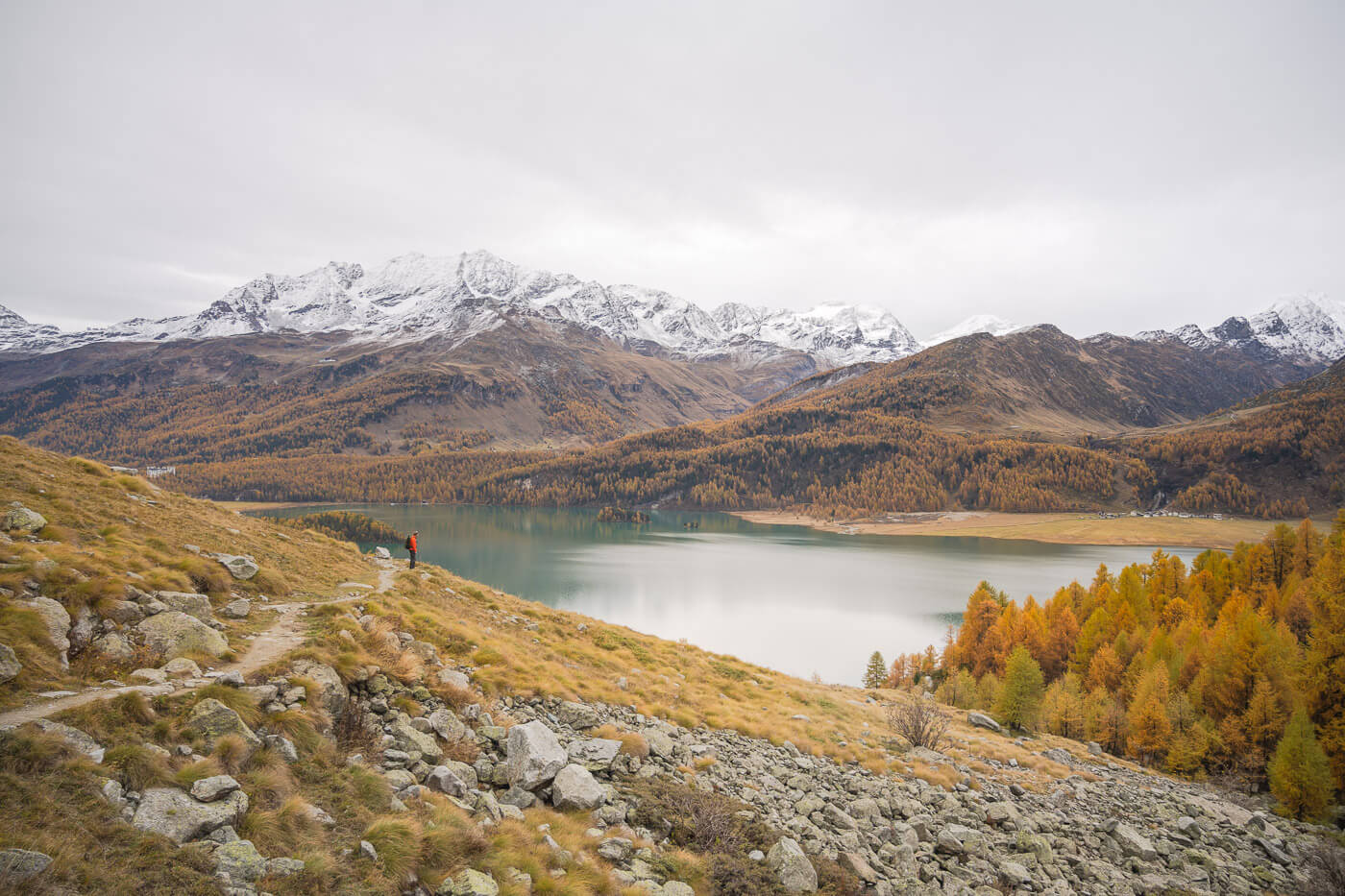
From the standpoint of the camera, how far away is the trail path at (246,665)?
6.90m

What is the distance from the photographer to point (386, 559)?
25781mm

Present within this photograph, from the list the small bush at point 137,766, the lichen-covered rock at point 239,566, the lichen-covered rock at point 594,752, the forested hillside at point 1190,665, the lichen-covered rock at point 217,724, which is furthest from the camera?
the forested hillside at point 1190,665

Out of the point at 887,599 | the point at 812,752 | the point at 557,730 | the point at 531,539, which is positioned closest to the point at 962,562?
the point at 887,599

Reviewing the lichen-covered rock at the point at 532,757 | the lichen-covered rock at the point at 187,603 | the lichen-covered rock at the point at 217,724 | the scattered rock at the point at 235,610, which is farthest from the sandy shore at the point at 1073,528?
the lichen-covered rock at the point at 217,724

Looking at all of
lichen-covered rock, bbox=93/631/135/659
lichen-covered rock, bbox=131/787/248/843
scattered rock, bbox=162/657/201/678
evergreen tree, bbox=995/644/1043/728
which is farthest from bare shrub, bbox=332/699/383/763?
evergreen tree, bbox=995/644/1043/728

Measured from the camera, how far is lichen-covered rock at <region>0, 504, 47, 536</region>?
37.6 feet

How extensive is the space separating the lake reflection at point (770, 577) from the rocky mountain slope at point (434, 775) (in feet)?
122

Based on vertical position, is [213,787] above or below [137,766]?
below

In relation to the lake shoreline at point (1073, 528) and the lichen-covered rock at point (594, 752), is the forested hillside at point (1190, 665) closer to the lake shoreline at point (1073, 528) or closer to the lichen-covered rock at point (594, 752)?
the lichen-covered rock at point (594, 752)

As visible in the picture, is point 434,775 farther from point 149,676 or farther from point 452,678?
point 149,676

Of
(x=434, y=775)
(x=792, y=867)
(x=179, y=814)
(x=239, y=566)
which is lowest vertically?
(x=792, y=867)

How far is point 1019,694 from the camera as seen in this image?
36.7 meters

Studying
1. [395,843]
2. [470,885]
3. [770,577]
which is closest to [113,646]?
[395,843]

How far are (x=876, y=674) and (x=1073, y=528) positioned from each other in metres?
150
